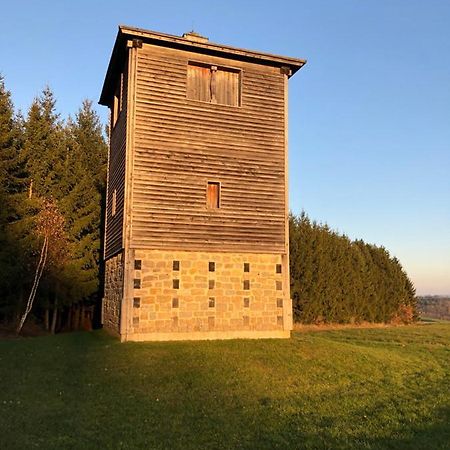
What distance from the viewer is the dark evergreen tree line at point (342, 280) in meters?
30.6

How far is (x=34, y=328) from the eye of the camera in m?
26.9

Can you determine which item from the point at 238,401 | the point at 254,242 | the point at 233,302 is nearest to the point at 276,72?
the point at 254,242

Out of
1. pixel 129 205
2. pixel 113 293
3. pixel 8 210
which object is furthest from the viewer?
pixel 8 210

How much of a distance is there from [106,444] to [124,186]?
1129 centimetres

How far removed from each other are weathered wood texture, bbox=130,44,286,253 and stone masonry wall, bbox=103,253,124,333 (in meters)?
1.81

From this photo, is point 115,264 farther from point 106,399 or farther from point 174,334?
point 106,399

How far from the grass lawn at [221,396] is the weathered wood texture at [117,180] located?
4.43 m

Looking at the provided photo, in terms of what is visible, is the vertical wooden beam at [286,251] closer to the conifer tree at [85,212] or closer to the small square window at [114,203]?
the small square window at [114,203]

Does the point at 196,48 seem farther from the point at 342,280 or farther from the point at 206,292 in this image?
the point at 342,280

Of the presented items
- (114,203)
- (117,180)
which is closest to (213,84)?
(117,180)

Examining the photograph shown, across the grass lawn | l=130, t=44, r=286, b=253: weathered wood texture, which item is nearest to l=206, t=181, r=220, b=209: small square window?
l=130, t=44, r=286, b=253: weathered wood texture

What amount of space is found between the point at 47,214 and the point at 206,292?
1208 centimetres

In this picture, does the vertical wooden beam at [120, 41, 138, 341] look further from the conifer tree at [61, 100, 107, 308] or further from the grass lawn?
the conifer tree at [61, 100, 107, 308]

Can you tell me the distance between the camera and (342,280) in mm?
32469
